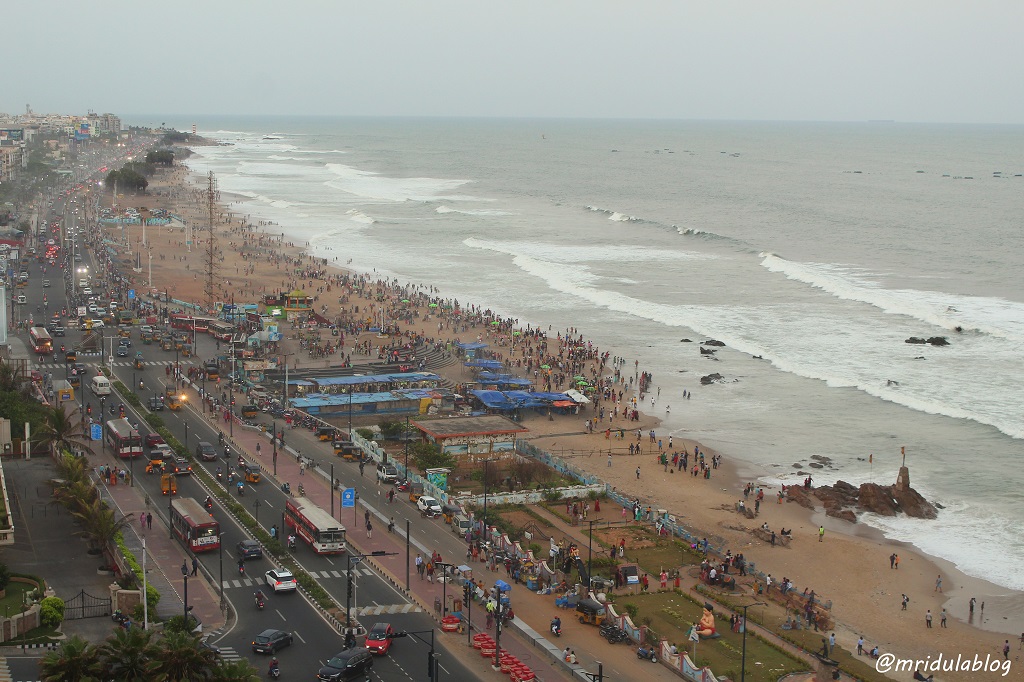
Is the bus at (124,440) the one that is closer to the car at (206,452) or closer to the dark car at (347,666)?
the car at (206,452)

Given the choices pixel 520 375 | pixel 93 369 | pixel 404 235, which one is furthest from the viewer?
pixel 404 235

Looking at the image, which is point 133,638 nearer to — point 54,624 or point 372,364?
point 54,624

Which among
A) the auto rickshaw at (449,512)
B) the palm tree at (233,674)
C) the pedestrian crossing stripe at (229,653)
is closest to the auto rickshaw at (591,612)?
the auto rickshaw at (449,512)

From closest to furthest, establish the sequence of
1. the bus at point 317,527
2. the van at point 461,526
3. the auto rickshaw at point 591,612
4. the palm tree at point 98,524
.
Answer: the auto rickshaw at point 591,612 < the palm tree at point 98,524 < the bus at point 317,527 < the van at point 461,526

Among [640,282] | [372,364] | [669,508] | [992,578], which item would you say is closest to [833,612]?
[992,578]

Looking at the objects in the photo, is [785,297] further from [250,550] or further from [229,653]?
[229,653]

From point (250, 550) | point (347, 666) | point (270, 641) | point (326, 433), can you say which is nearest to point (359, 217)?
point (326, 433)
